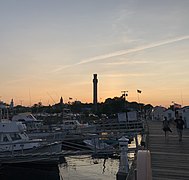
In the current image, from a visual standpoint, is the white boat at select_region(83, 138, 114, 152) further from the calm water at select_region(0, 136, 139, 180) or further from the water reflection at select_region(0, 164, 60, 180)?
the water reflection at select_region(0, 164, 60, 180)

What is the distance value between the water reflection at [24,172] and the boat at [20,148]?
95cm

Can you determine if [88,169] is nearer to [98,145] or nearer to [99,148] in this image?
[99,148]

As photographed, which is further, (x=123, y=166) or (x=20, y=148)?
(x=20, y=148)

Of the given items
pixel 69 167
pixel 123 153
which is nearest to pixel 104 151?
pixel 123 153

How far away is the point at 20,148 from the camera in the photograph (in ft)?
75.8

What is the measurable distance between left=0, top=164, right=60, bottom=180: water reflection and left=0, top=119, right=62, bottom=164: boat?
95cm

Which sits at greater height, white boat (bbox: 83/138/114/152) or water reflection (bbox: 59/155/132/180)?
white boat (bbox: 83/138/114/152)

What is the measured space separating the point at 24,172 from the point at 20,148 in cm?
168

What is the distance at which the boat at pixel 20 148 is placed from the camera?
64.7 feet

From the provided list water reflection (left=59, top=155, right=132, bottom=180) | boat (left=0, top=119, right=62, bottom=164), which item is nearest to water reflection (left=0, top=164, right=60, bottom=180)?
boat (left=0, top=119, right=62, bottom=164)

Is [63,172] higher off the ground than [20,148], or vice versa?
[20,148]

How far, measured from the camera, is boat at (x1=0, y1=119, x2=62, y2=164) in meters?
19.7

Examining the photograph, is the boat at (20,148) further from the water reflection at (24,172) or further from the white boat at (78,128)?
the white boat at (78,128)

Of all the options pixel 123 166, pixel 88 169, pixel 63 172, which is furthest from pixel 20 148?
pixel 123 166
